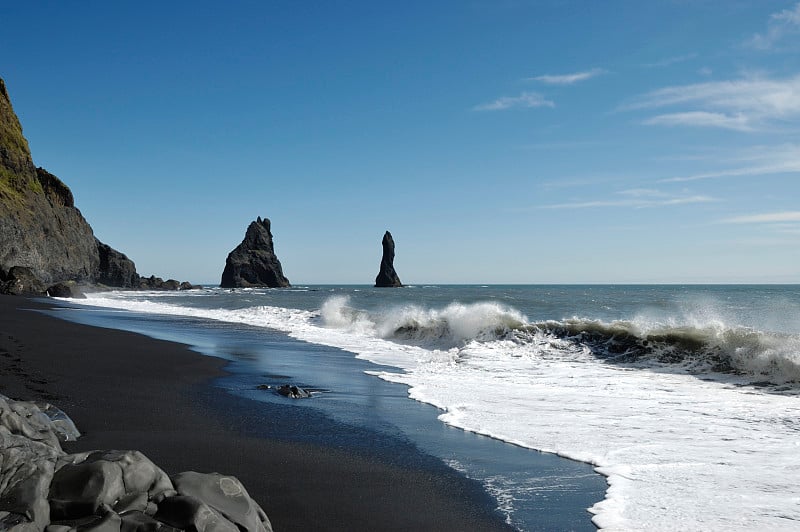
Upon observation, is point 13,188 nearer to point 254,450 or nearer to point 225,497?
point 254,450

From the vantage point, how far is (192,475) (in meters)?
3.42

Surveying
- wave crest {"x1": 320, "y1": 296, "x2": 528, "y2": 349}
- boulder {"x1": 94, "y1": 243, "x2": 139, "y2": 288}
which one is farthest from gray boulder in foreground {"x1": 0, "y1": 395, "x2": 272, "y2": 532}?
boulder {"x1": 94, "y1": 243, "x2": 139, "y2": 288}

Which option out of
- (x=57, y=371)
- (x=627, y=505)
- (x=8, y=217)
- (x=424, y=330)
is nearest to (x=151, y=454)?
(x=627, y=505)

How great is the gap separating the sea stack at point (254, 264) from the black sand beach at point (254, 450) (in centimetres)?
11109

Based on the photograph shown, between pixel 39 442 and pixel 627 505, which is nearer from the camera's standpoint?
pixel 39 442

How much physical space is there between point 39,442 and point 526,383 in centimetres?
846

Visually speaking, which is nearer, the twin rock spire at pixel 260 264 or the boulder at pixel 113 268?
the boulder at pixel 113 268

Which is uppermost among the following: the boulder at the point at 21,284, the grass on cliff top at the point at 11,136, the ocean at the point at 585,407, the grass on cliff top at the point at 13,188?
the grass on cliff top at the point at 11,136

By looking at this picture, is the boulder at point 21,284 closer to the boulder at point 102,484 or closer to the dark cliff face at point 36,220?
the dark cliff face at point 36,220

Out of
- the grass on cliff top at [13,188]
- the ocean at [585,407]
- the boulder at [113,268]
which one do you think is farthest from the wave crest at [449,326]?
the boulder at [113,268]

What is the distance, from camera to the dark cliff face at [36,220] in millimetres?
47906

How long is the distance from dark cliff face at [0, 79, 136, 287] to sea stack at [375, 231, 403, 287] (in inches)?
2211

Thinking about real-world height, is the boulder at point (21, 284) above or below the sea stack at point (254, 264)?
below

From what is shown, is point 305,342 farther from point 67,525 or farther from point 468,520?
point 67,525
